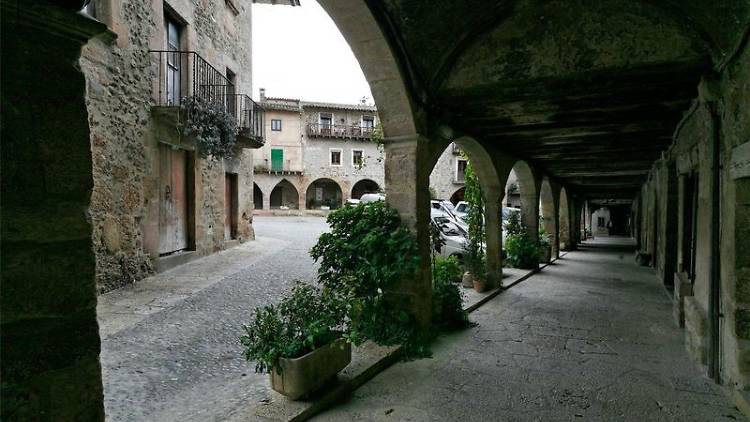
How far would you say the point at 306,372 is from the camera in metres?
2.58

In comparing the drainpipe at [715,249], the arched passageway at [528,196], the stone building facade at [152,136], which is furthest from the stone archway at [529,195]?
the stone building facade at [152,136]

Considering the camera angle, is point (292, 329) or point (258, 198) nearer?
point (292, 329)

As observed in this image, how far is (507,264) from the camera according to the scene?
8.98 meters

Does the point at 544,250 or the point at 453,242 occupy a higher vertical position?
the point at 453,242

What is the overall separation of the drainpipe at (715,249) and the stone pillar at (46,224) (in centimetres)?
390

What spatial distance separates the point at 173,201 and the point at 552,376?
303 inches

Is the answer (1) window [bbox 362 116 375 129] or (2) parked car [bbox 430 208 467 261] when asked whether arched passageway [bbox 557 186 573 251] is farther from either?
(1) window [bbox 362 116 375 129]

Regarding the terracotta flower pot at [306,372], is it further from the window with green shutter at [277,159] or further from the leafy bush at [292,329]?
the window with green shutter at [277,159]

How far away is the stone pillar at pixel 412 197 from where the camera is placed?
12.7 feet

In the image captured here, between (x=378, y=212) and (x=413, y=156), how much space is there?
0.62 metres

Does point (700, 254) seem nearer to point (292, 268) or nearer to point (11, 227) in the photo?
point (11, 227)

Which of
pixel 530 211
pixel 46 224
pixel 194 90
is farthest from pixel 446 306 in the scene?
pixel 194 90

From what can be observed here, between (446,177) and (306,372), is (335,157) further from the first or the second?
(306,372)

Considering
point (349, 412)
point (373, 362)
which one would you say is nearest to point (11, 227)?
point (349, 412)
